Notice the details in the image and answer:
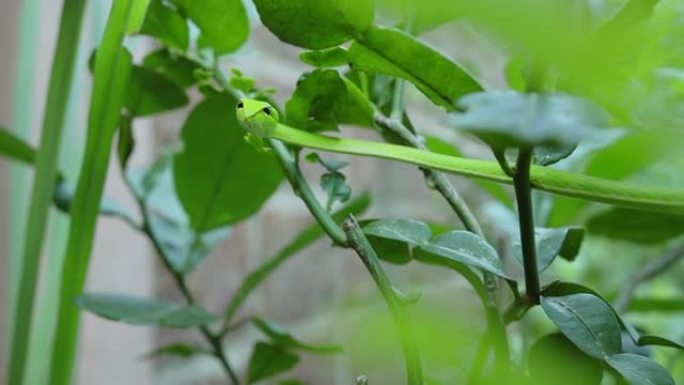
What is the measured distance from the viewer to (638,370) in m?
0.17

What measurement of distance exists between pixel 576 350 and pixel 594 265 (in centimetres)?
92

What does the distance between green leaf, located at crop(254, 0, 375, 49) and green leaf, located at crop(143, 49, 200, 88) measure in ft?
0.38

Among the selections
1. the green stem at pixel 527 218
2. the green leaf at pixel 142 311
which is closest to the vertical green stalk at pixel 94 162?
the green leaf at pixel 142 311

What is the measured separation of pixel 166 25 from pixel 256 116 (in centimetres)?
10

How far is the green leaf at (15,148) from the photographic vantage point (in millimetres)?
303

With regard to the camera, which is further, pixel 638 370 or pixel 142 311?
pixel 142 311

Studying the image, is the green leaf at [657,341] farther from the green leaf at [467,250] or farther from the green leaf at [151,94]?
the green leaf at [151,94]

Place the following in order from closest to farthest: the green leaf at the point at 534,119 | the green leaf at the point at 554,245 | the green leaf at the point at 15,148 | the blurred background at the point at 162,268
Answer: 1. the green leaf at the point at 534,119
2. the green leaf at the point at 554,245
3. the green leaf at the point at 15,148
4. the blurred background at the point at 162,268

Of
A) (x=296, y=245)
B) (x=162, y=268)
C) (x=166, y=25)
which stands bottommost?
(x=162, y=268)

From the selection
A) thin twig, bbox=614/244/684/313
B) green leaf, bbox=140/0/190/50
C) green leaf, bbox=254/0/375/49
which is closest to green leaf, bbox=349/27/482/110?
green leaf, bbox=254/0/375/49

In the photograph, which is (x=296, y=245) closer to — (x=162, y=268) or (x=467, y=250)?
(x=467, y=250)

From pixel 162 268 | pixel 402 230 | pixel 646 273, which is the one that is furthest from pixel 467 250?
pixel 162 268

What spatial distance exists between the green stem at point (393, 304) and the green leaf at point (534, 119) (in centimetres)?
7

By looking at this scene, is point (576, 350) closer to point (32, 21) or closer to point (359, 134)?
point (32, 21)
